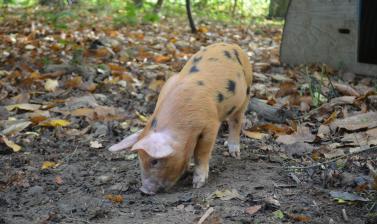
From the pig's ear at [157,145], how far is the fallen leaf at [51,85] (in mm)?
2745

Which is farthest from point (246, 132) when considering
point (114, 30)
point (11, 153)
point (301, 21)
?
point (114, 30)

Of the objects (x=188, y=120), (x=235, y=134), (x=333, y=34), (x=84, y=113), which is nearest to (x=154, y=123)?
(x=188, y=120)

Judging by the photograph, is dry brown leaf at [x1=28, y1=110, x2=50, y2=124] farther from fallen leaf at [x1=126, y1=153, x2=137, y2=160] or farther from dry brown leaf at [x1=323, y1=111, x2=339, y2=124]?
dry brown leaf at [x1=323, y1=111, x2=339, y2=124]

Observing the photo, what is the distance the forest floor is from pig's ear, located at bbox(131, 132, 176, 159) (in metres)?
0.32

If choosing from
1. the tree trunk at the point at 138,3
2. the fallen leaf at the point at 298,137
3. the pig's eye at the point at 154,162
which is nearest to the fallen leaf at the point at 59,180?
the pig's eye at the point at 154,162

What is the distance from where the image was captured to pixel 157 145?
319cm

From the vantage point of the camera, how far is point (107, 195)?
341 cm

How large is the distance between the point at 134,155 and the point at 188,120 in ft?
3.22

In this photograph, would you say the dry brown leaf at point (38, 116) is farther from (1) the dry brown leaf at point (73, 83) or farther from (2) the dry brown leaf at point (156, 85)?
(2) the dry brown leaf at point (156, 85)

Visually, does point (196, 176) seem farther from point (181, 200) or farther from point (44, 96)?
point (44, 96)

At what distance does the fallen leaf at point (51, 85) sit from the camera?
573cm

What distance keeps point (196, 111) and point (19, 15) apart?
7983 mm

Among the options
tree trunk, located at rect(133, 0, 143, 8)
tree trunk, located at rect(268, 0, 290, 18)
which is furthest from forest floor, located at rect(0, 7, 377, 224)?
tree trunk, located at rect(268, 0, 290, 18)

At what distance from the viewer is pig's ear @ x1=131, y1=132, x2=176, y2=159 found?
10.3ft
